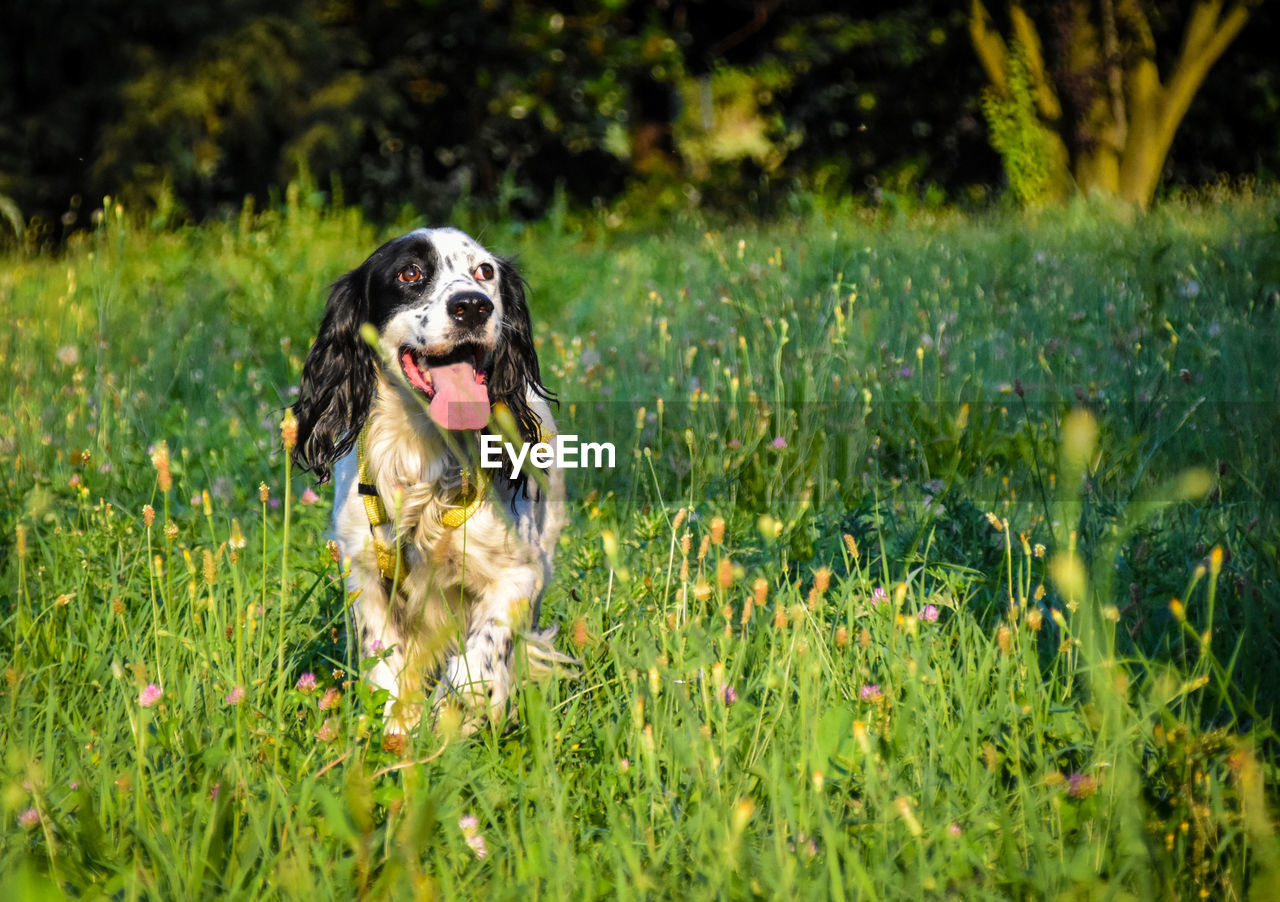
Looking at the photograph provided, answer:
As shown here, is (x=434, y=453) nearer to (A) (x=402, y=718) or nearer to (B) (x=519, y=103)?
(A) (x=402, y=718)

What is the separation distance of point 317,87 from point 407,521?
1211 centimetres

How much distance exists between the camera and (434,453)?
2975mm

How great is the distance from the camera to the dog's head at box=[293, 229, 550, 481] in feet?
9.53

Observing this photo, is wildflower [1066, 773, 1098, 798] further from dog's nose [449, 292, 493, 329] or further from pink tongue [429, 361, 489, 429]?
dog's nose [449, 292, 493, 329]

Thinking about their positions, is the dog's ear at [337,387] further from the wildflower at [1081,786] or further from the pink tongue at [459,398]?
the wildflower at [1081,786]

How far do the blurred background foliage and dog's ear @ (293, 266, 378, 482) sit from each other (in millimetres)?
9754

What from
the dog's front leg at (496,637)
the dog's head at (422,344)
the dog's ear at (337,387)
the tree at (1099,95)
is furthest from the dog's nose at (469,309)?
the tree at (1099,95)

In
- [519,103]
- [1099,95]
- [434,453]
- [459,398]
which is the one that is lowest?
[434,453]

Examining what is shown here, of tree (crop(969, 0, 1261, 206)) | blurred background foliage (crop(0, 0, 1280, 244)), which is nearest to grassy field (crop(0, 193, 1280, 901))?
tree (crop(969, 0, 1261, 206))

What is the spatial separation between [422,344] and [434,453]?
282mm

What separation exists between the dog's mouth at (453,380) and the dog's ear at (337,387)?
177mm

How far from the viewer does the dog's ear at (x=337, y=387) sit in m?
3.09

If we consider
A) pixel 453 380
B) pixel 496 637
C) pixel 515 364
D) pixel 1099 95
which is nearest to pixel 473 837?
pixel 496 637

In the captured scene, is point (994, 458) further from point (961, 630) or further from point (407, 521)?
point (407, 521)
